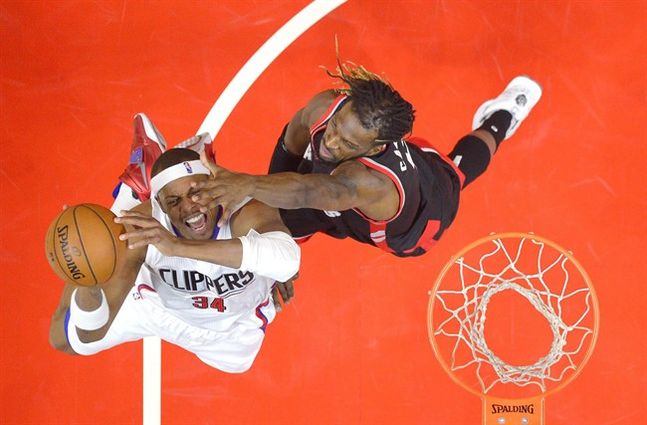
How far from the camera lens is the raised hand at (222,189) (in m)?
2.78

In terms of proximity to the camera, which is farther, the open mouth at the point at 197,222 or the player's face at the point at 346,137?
the open mouth at the point at 197,222

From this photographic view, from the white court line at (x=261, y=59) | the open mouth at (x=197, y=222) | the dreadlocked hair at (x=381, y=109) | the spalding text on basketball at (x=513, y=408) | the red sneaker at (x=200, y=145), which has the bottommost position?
the spalding text on basketball at (x=513, y=408)

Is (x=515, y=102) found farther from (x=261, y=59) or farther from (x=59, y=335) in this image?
(x=59, y=335)

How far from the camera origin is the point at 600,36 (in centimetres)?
596

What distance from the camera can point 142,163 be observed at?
426 centimetres

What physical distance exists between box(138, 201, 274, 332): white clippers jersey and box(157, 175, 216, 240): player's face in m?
0.08

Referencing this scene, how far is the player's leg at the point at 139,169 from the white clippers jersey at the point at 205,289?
1.46ft

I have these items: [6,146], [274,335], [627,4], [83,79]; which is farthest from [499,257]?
[6,146]

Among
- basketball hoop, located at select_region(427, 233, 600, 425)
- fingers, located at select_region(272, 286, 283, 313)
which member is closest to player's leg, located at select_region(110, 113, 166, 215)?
fingers, located at select_region(272, 286, 283, 313)

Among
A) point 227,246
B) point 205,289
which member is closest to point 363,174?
point 227,246

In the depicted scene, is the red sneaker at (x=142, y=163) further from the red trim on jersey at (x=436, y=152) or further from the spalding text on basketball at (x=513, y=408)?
the spalding text on basketball at (x=513, y=408)

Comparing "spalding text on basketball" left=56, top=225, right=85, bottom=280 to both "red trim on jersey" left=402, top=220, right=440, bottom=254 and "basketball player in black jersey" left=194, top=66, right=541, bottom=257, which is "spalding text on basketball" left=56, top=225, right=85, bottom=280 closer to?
"basketball player in black jersey" left=194, top=66, right=541, bottom=257

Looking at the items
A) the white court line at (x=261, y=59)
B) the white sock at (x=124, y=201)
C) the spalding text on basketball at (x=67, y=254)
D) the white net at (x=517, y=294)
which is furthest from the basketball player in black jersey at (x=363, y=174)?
the white court line at (x=261, y=59)

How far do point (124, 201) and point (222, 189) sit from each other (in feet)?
5.56
